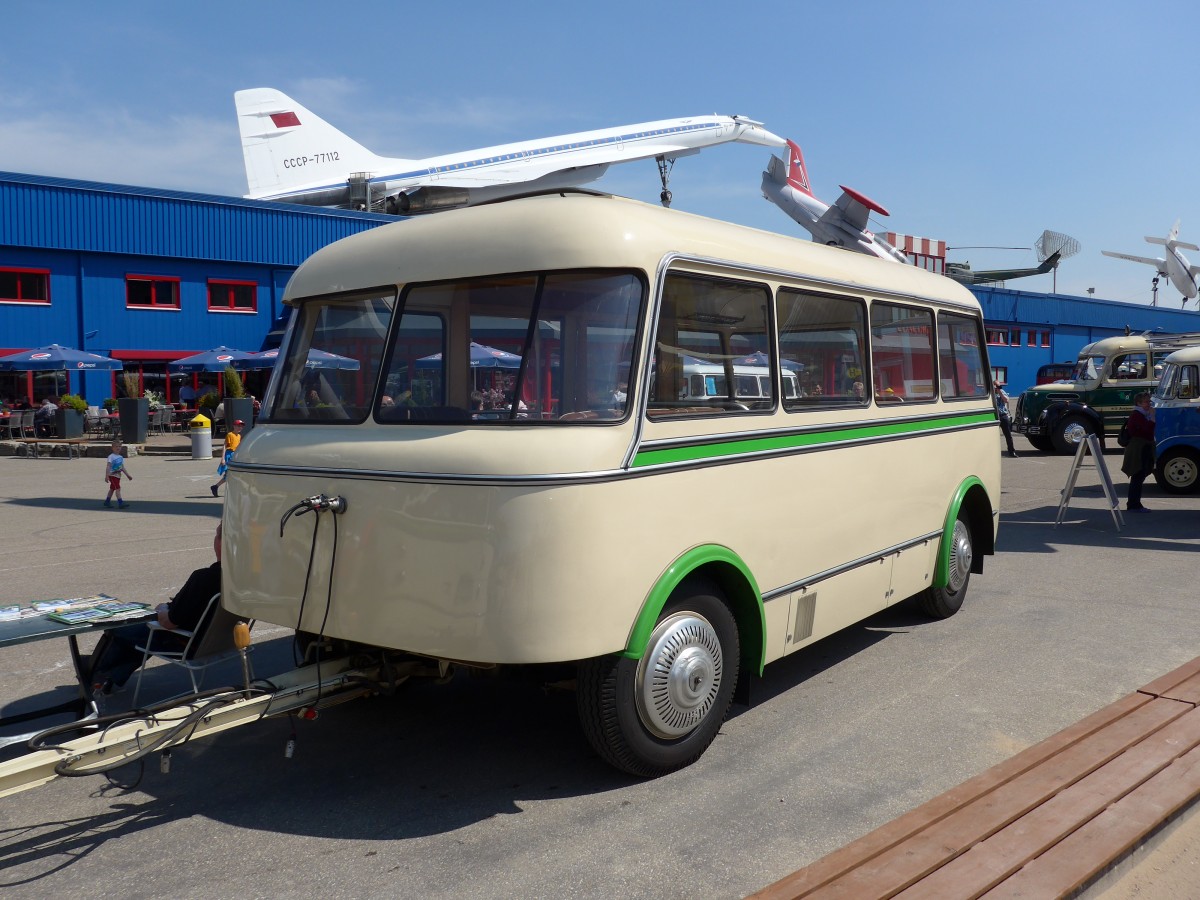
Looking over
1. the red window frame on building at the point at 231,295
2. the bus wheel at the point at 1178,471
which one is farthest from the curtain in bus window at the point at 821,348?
the red window frame on building at the point at 231,295

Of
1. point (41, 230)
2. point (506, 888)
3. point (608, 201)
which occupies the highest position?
point (41, 230)

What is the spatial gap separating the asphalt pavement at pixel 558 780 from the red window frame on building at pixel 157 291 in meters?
29.3

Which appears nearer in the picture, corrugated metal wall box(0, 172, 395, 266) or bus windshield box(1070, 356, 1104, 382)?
bus windshield box(1070, 356, 1104, 382)

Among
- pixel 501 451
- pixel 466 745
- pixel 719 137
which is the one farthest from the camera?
pixel 719 137

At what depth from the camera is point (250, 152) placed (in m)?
45.1

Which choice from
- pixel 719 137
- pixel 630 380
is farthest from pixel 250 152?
pixel 630 380

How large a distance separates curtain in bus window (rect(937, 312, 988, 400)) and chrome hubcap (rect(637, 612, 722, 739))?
3.65 metres

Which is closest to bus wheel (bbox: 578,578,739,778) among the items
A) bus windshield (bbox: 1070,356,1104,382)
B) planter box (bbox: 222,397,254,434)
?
bus windshield (bbox: 1070,356,1104,382)

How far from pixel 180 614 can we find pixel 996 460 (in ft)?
20.7

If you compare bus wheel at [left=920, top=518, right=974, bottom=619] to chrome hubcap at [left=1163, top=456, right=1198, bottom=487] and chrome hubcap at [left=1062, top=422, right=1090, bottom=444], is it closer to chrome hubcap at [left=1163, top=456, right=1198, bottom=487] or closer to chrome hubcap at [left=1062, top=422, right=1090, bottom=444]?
chrome hubcap at [left=1163, top=456, right=1198, bottom=487]

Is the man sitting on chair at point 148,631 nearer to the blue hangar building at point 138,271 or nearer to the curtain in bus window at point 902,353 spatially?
the curtain in bus window at point 902,353

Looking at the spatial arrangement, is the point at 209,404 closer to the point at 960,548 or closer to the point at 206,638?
the point at 960,548

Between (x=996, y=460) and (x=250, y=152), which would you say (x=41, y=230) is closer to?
(x=250, y=152)

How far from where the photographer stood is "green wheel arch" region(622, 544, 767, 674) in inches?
177
